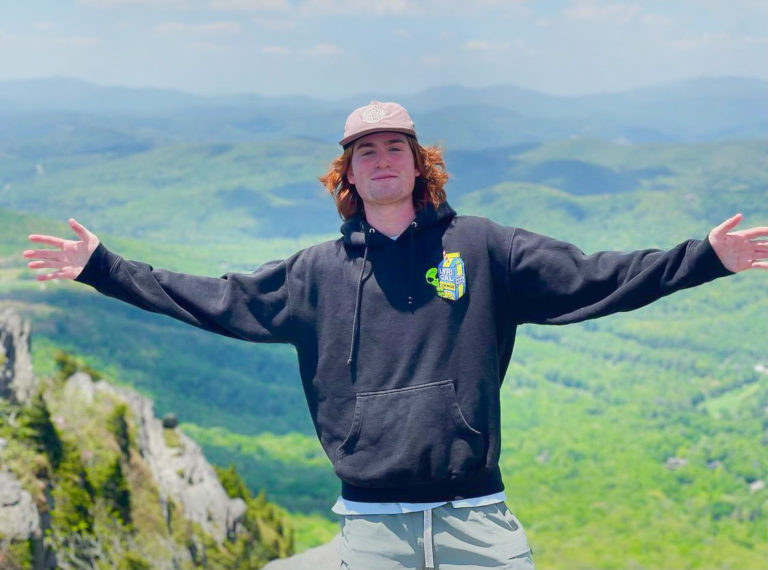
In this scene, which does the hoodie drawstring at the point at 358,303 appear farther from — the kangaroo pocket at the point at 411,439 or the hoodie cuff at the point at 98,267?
the hoodie cuff at the point at 98,267

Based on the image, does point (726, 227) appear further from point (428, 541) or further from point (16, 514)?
point (16, 514)

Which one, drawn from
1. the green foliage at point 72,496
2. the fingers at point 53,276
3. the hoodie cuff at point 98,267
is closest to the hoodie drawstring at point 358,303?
the hoodie cuff at point 98,267

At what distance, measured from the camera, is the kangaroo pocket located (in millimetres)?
3424

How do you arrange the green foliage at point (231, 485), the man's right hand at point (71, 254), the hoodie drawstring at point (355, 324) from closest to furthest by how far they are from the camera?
the hoodie drawstring at point (355, 324)
the man's right hand at point (71, 254)
the green foliage at point (231, 485)

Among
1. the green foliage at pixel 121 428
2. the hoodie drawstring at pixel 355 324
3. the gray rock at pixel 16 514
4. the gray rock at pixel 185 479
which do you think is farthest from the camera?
the gray rock at pixel 185 479

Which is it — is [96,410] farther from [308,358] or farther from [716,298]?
[716,298]

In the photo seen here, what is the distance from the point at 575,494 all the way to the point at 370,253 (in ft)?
315

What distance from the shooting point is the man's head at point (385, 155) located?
12.0ft

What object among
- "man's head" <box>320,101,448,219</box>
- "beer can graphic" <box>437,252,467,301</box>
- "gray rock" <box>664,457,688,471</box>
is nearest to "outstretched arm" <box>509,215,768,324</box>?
"beer can graphic" <box>437,252,467,301</box>

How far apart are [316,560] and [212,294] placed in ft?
7.56

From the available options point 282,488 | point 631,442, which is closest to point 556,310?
point 282,488

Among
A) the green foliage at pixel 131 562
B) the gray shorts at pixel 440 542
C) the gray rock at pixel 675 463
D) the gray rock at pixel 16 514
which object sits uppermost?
the gray shorts at pixel 440 542

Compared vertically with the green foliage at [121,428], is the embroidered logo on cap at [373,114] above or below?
above

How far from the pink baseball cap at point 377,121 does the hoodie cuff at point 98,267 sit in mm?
1082
